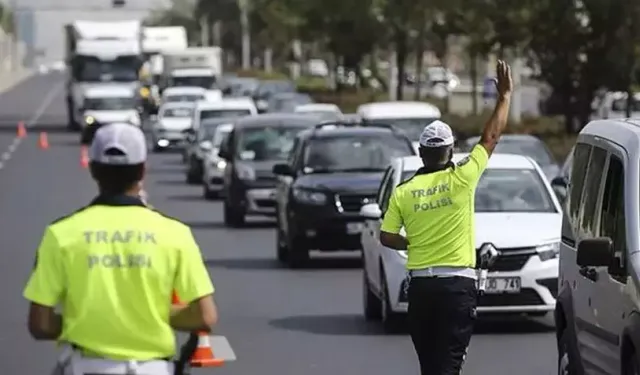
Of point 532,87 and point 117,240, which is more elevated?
point 117,240

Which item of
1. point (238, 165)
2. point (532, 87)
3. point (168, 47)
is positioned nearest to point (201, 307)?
point (238, 165)

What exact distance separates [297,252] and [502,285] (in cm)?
720

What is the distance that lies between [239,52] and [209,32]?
6.96 metres

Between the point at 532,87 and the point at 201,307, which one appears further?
the point at 532,87

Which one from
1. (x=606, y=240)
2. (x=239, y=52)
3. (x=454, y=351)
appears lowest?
(x=239, y=52)

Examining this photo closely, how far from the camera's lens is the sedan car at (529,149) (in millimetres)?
25766

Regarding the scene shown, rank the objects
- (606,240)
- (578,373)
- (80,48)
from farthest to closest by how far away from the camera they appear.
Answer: (80,48), (578,373), (606,240)

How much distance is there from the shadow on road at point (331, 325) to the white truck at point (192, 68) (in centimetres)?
5957

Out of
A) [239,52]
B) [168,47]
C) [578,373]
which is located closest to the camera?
[578,373]

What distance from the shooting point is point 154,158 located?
54031 millimetres

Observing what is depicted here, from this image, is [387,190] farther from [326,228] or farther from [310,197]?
[310,197]

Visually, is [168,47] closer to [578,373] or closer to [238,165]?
[238,165]

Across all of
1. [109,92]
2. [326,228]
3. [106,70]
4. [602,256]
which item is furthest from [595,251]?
[106,70]

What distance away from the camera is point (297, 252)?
22.6m
